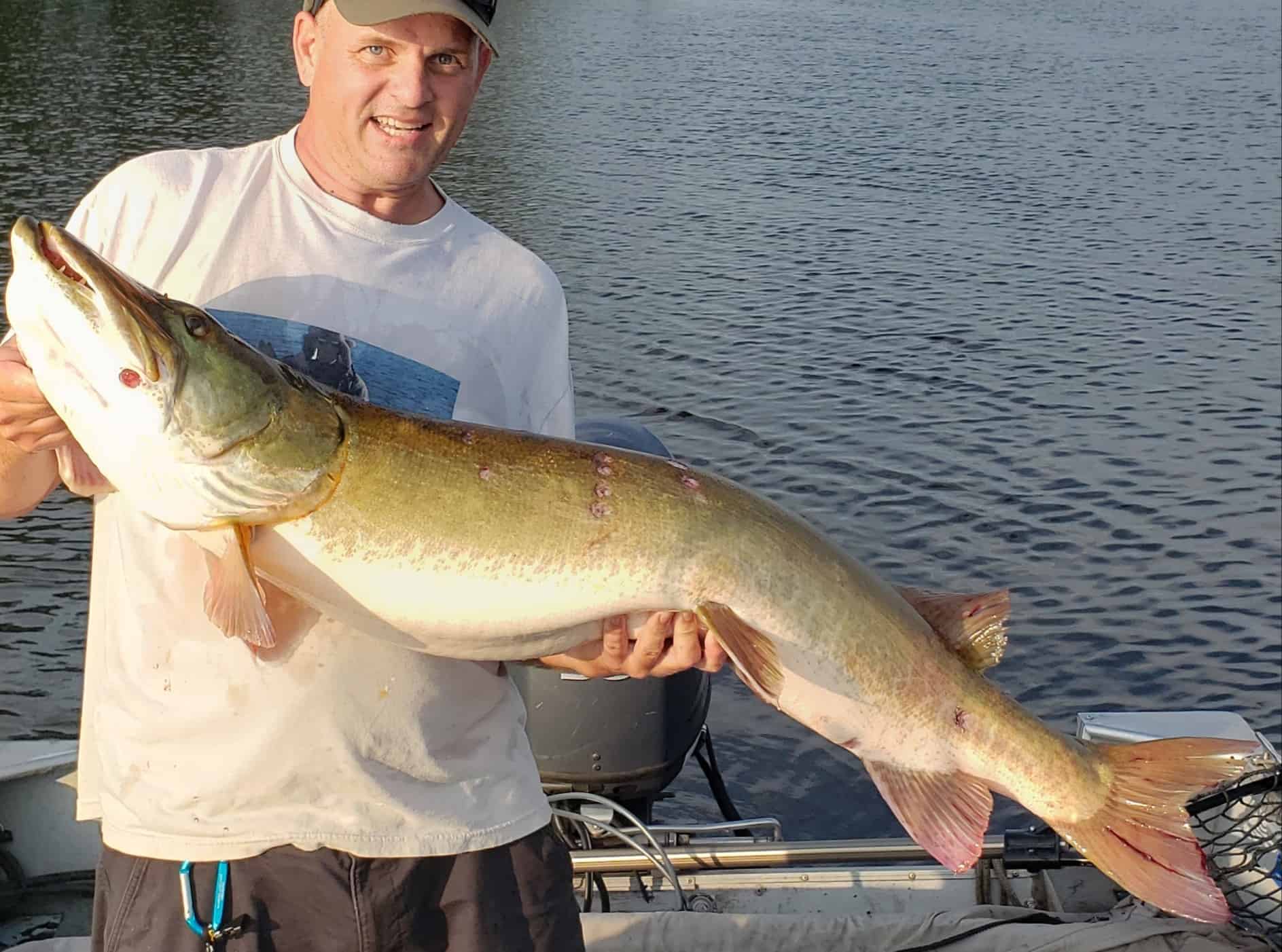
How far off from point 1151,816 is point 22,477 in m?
2.34

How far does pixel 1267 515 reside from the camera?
11484 mm

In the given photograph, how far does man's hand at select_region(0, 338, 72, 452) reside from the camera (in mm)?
2414

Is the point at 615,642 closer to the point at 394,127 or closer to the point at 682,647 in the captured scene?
the point at 682,647

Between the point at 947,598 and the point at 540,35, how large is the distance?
39.6 meters

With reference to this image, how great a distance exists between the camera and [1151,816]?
9.79 feet

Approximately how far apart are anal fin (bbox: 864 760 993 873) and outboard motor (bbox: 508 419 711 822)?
2050mm

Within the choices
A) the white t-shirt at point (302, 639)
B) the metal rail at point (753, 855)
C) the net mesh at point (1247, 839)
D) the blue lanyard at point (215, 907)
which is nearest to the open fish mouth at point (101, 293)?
the white t-shirt at point (302, 639)

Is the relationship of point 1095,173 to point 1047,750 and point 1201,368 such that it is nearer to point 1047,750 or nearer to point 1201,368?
point 1201,368

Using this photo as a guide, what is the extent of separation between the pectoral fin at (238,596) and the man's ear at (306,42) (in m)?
1.07

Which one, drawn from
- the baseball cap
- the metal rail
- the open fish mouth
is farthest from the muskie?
the metal rail

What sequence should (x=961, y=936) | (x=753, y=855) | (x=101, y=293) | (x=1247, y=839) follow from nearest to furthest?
(x=101, y=293)
(x=961, y=936)
(x=1247, y=839)
(x=753, y=855)

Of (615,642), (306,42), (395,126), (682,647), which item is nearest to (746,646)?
(682,647)

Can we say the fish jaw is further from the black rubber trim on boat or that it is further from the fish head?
the black rubber trim on boat

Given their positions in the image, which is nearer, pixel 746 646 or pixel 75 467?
pixel 75 467
